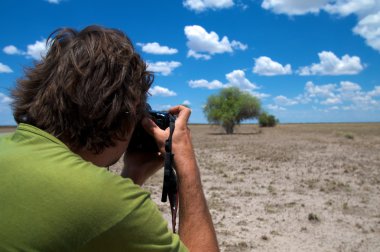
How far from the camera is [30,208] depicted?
0.92 meters

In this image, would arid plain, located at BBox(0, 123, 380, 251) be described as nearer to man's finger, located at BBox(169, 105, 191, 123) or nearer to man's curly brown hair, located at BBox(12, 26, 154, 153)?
man's finger, located at BBox(169, 105, 191, 123)

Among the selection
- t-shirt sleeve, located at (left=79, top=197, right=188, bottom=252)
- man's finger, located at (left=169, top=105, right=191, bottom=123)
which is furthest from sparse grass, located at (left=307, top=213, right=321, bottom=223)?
t-shirt sleeve, located at (left=79, top=197, right=188, bottom=252)

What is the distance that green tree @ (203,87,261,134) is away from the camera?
50.5 metres

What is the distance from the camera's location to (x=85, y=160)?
4.14 ft

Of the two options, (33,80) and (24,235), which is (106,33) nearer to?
(33,80)

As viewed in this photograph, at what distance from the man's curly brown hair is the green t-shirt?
233mm

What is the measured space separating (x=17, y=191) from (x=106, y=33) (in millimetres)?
616

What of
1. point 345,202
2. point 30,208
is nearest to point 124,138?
point 30,208

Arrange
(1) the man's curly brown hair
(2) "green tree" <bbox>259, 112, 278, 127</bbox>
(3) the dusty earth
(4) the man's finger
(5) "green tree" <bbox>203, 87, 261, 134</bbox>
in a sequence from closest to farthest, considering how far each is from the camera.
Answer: (1) the man's curly brown hair → (4) the man's finger → (3) the dusty earth → (5) "green tree" <bbox>203, 87, 261, 134</bbox> → (2) "green tree" <bbox>259, 112, 278, 127</bbox>

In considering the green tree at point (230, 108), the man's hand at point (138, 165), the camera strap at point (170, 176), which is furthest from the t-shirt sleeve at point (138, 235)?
the green tree at point (230, 108)

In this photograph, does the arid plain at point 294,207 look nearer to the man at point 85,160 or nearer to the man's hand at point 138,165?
the man's hand at point 138,165

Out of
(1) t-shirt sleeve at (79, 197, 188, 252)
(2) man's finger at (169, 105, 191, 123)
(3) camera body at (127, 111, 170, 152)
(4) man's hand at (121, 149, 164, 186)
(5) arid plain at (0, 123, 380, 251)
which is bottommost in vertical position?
(5) arid plain at (0, 123, 380, 251)

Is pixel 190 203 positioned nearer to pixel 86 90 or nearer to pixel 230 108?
pixel 86 90

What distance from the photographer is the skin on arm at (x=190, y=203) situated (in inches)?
48.4
